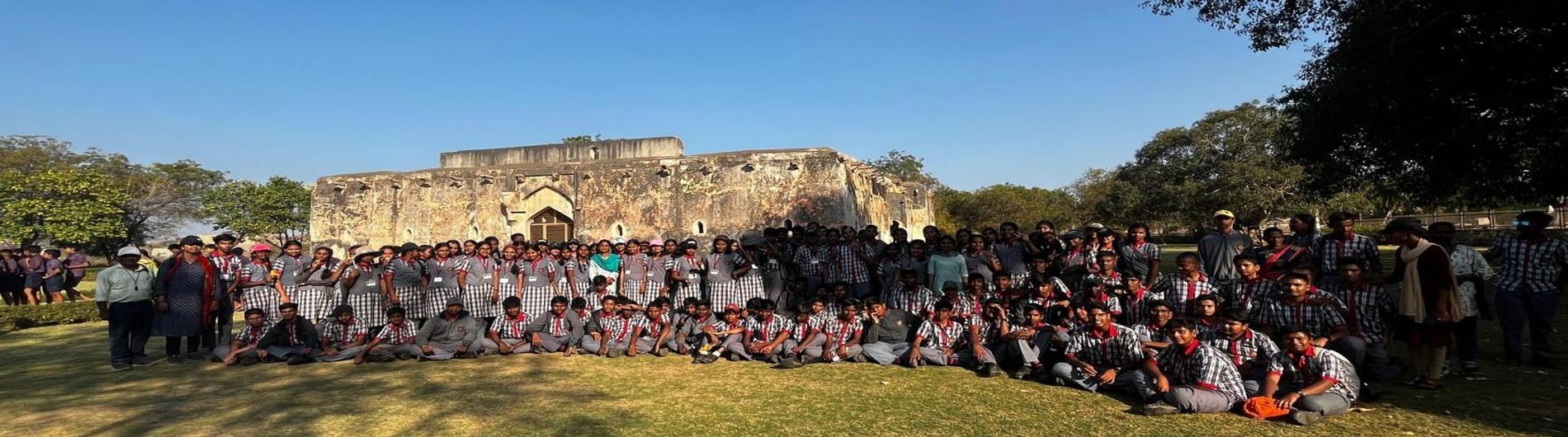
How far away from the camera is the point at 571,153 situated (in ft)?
57.5

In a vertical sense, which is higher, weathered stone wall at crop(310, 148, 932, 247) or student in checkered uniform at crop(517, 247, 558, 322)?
weathered stone wall at crop(310, 148, 932, 247)

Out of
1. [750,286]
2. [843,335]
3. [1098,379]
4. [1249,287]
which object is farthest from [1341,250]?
[750,286]

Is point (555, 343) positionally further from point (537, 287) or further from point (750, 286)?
point (750, 286)

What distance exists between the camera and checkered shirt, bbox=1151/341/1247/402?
13.9 ft

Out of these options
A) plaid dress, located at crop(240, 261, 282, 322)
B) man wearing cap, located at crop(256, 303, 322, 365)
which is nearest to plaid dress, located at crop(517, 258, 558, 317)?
man wearing cap, located at crop(256, 303, 322, 365)

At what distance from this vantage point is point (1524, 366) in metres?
5.26

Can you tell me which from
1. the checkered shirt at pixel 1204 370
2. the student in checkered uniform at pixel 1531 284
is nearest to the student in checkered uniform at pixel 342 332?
the checkered shirt at pixel 1204 370

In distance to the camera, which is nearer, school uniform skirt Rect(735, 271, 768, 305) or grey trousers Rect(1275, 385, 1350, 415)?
grey trousers Rect(1275, 385, 1350, 415)

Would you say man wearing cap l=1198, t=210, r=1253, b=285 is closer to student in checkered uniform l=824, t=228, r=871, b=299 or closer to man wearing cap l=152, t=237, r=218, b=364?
student in checkered uniform l=824, t=228, r=871, b=299

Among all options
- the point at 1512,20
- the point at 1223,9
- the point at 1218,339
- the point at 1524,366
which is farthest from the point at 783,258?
the point at 1512,20

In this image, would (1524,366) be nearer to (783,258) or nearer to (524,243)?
(783,258)

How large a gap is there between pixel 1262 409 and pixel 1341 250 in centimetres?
220

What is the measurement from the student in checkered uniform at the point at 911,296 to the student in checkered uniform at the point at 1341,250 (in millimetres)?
2922

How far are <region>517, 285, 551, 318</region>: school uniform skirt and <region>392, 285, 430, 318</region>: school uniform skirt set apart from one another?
95cm
